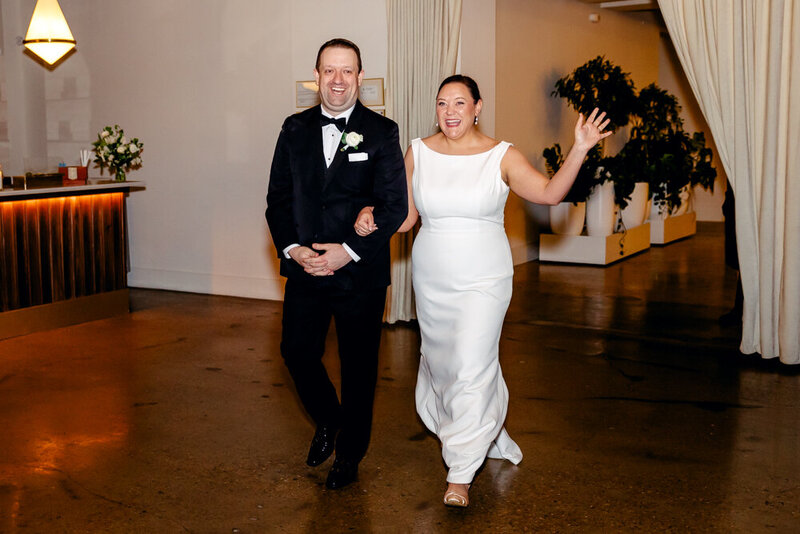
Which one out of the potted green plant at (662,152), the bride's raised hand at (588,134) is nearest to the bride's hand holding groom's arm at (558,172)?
the bride's raised hand at (588,134)

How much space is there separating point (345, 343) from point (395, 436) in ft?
3.10

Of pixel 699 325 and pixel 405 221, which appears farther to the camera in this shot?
pixel 699 325

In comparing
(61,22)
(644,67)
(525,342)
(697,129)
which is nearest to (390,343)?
(525,342)

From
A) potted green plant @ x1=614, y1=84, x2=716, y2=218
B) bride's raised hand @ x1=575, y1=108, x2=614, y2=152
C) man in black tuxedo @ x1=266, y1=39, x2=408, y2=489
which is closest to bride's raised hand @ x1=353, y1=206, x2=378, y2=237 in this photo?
man in black tuxedo @ x1=266, y1=39, x2=408, y2=489

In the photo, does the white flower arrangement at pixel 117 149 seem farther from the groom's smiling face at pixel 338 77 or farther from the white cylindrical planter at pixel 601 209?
the white cylindrical planter at pixel 601 209

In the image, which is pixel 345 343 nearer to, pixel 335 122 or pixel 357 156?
pixel 357 156

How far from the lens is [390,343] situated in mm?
6422

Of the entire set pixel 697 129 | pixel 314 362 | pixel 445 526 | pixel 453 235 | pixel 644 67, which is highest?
pixel 644 67

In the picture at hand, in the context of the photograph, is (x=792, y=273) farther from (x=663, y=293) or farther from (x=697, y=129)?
(x=697, y=129)

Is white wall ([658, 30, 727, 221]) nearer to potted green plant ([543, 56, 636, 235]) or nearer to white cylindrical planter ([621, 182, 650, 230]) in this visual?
white cylindrical planter ([621, 182, 650, 230])

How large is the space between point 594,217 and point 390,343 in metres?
4.98

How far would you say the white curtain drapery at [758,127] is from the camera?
5.39 m

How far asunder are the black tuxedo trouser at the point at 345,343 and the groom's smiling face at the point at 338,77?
2.54 ft

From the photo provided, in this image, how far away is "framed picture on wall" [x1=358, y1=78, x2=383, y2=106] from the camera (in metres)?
7.27
